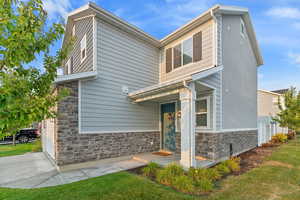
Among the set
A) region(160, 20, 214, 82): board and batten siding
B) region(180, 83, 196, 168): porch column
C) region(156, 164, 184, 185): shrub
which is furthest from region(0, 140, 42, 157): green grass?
region(160, 20, 214, 82): board and batten siding

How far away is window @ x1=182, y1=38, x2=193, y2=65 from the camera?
7.66 meters

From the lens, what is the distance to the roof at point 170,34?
6426 mm

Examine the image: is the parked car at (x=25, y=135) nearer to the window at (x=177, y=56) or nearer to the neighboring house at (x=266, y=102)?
the window at (x=177, y=56)

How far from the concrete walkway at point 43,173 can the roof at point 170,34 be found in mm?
6095

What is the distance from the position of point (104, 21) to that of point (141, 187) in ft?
21.5

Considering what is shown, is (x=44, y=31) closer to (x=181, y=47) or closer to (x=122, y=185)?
(x=122, y=185)

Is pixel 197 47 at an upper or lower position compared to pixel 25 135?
upper

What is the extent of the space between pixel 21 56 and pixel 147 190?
12.7 ft

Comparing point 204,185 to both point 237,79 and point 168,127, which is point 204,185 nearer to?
point 168,127

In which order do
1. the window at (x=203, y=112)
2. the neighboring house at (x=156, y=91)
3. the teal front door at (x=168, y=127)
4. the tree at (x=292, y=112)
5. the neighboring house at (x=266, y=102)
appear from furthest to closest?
the neighboring house at (x=266, y=102)
the tree at (x=292, y=112)
the teal front door at (x=168, y=127)
the window at (x=203, y=112)
the neighboring house at (x=156, y=91)

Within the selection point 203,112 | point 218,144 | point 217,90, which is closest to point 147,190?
point 218,144

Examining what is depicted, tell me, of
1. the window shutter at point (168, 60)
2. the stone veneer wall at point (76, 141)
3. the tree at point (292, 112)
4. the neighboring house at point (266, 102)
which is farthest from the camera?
the neighboring house at point (266, 102)

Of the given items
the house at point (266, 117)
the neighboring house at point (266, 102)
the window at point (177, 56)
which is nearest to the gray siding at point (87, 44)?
the window at point (177, 56)

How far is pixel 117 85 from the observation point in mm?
7129
